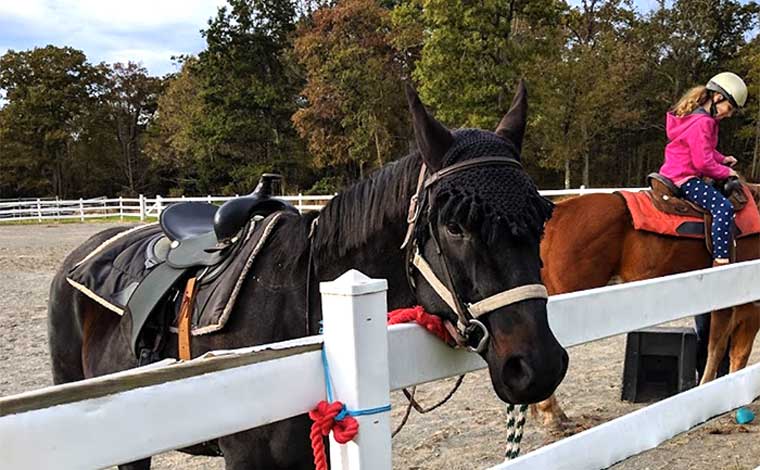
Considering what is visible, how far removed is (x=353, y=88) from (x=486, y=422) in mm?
29842

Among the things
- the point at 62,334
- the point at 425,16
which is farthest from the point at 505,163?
the point at 425,16

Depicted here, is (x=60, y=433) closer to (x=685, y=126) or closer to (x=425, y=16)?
(x=685, y=126)

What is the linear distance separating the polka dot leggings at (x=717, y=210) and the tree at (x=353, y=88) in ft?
91.2

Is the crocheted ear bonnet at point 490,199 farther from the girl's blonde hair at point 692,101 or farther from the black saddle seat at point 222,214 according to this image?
the girl's blonde hair at point 692,101

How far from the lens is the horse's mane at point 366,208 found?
6.52ft

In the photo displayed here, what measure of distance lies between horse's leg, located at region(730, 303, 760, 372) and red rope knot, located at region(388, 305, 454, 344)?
401 cm

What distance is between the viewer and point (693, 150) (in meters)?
4.79

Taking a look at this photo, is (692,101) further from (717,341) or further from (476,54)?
(476,54)

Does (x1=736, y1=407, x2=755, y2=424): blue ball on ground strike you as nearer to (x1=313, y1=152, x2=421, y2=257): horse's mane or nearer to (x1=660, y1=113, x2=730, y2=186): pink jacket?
(x1=660, y1=113, x2=730, y2=186): pink jacket

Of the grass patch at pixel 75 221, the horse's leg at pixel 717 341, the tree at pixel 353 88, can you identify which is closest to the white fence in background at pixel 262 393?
the horse's leg at pixel 717 341

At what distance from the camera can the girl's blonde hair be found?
4.89 metres

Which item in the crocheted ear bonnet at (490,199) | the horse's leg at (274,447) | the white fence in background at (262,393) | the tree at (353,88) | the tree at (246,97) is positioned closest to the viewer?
the white fence in background at (262,393)

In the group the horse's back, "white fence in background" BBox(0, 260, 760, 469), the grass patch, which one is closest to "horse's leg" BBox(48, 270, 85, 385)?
"white fence in background" BBox(0, 260, 760, 469)

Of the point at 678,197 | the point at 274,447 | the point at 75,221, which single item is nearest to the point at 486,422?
the point at 678,197
